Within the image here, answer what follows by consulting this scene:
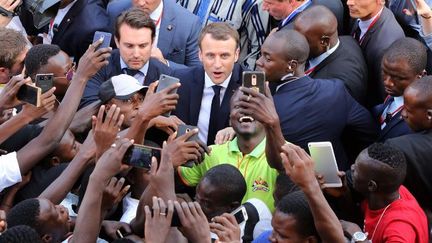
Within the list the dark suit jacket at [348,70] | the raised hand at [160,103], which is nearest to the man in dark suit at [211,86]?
the dark suit jacket at [348,70]

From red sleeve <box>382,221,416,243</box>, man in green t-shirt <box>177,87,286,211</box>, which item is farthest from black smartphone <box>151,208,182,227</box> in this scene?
red sleeve <box>382,221,416,243</box>

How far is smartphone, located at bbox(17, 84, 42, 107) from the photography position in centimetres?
677

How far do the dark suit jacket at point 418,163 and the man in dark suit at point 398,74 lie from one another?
0.57 m

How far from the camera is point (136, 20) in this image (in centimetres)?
822

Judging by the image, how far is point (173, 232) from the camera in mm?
5848

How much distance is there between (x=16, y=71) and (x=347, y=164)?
8.68 ft

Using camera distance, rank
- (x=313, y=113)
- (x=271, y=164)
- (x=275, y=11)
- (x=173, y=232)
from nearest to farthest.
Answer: (x=173, y=232)
(x=271, y=164)
(x=313, y=113)
(x=275, y=11)

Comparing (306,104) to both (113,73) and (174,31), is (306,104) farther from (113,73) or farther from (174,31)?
(174,31)

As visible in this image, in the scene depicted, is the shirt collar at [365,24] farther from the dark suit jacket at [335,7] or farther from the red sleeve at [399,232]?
the red sleeve at [399,232]

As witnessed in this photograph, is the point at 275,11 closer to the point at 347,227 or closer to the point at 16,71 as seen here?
the point at 16,71

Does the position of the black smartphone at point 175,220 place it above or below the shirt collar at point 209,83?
above

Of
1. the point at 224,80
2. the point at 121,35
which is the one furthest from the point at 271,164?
the point at 121,35

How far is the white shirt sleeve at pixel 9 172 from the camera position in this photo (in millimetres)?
6770

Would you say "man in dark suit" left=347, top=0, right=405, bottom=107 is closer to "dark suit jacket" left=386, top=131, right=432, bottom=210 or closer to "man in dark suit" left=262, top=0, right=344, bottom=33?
"man in dark suit" left=262, top=0, right=344, bottom=33
